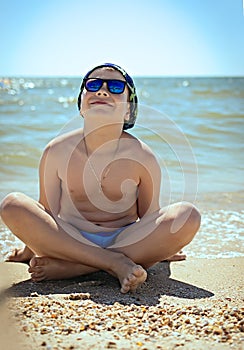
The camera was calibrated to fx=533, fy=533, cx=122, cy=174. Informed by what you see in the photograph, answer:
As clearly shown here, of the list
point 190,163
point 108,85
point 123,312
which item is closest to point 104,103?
point 108,85

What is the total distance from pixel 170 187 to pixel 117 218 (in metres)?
2.08

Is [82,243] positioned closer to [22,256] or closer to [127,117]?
[22,256]

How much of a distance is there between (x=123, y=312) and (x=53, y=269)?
590 millimetres

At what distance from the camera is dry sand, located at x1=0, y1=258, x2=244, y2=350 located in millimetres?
1598

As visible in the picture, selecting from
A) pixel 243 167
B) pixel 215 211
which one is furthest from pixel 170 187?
pixel 243 167

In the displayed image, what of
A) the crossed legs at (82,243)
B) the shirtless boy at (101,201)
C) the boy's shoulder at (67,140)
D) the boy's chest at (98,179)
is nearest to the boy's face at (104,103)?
the shirtless boy at (101,201)

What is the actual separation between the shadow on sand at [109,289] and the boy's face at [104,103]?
0.76m

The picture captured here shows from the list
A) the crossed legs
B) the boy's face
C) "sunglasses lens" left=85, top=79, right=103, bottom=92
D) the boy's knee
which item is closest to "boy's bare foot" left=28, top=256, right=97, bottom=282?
the crossed legs

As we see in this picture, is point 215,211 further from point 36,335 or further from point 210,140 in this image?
point 210,140

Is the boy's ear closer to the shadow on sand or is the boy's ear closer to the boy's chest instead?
the boy's chest

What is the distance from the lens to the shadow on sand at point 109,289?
2.16 m

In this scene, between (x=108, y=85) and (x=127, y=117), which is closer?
(x=108, y=85)

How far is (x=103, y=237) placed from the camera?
101 inches

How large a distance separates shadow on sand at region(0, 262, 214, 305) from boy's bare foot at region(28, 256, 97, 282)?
0.03 meters
